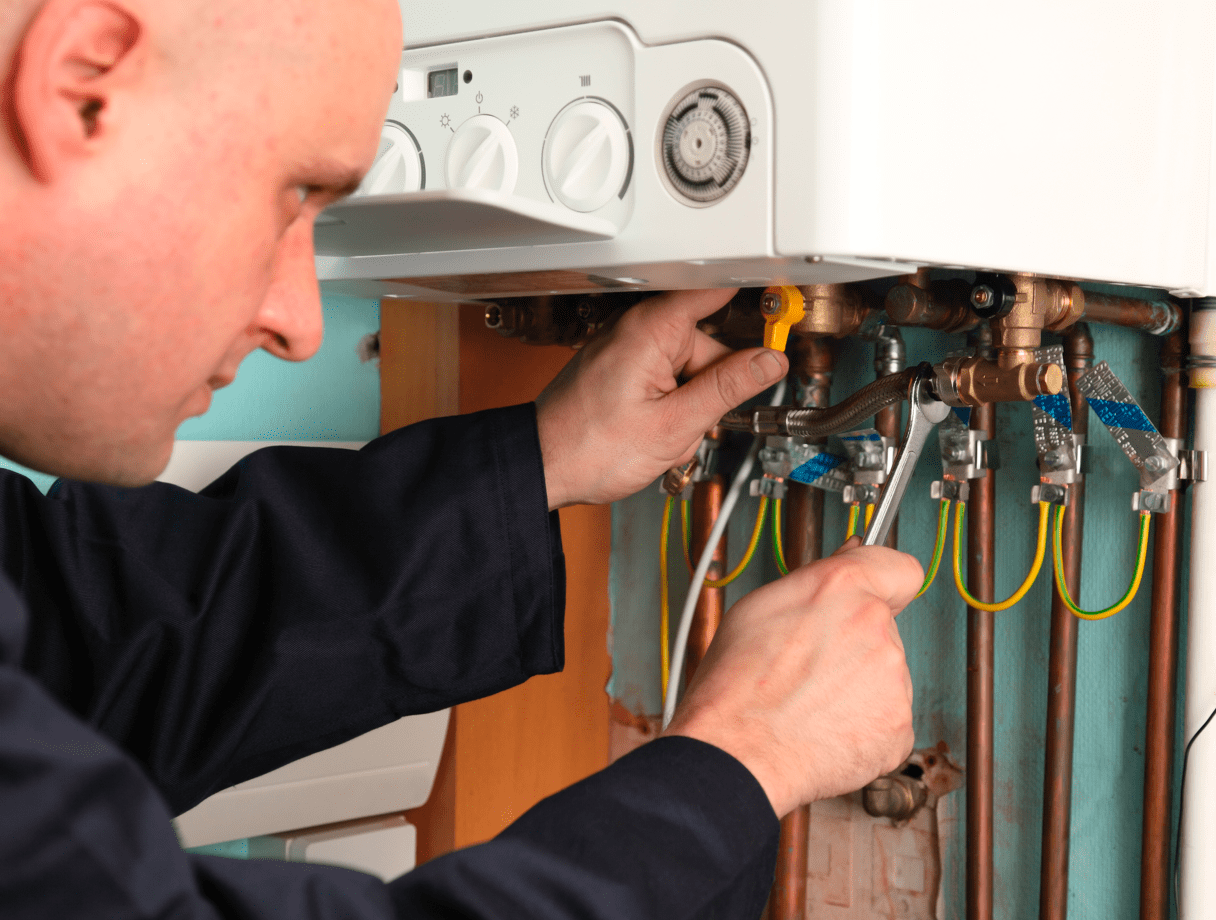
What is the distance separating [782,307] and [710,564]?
44cm

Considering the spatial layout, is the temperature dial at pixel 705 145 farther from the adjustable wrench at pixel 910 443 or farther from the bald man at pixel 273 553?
the adjustable wrench at pixel 910 443

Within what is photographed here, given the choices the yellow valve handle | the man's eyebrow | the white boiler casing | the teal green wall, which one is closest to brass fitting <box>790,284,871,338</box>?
the yellow valve handle

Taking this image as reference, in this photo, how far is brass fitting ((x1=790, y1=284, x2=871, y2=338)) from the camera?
29.5 inches

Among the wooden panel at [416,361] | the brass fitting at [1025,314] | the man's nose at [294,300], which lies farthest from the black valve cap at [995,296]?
the wooden panel at [416,361]

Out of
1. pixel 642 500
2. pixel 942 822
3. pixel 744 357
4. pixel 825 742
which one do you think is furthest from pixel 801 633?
pixel 642 500

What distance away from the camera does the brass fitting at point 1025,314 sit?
71 cm

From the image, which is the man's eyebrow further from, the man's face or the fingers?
the fingers

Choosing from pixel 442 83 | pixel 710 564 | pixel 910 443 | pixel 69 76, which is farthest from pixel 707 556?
pixel 69 76

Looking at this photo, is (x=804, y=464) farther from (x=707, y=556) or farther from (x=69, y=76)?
(x=69, y=76)

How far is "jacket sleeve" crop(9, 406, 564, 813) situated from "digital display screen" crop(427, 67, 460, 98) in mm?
241

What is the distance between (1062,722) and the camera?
2.94 feet

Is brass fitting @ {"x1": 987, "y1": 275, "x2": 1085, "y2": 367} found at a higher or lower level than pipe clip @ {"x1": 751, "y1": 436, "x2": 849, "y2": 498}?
higher

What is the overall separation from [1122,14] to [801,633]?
413 mm

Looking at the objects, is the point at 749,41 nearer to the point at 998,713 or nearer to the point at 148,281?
the point at 148,281
